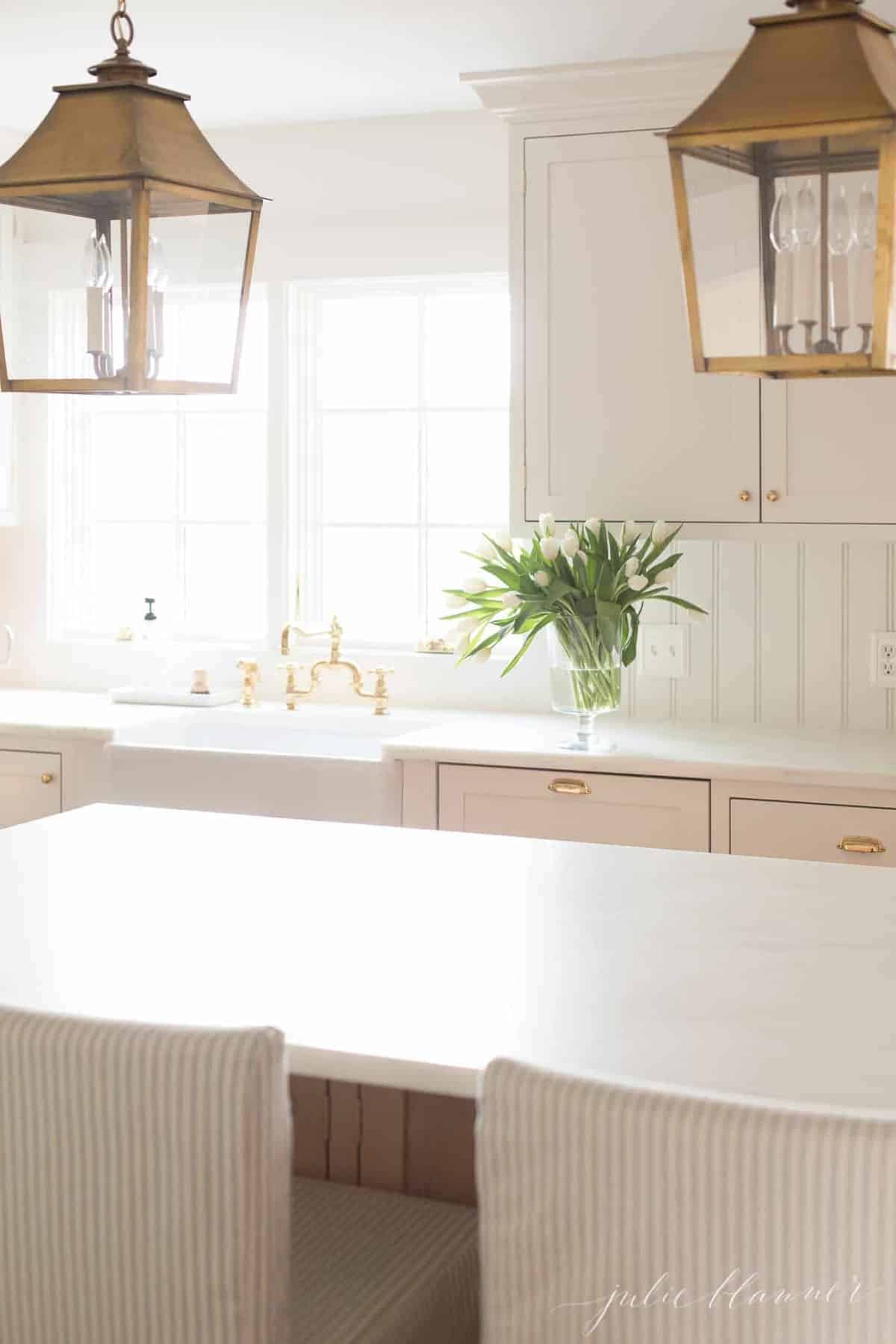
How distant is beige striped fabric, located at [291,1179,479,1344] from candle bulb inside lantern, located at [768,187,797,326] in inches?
38.6

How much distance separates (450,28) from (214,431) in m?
1.54

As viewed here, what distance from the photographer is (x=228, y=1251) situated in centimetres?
125

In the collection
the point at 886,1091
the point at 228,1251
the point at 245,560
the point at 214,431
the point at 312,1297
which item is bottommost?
the point at 312,1297

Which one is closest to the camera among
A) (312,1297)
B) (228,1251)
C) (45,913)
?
(228,1251)

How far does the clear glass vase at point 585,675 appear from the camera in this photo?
3.47 metres

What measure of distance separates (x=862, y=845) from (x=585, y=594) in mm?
813

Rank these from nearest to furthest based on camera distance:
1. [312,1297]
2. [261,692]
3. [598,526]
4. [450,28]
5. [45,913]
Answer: [312,1297], [45,913], [450,28], [598,526], [261,692]

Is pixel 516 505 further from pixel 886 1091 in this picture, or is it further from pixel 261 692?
pixel 886 1091

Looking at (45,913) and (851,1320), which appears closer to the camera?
(851,1320)

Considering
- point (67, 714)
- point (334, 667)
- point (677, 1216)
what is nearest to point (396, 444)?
point (334, 667)

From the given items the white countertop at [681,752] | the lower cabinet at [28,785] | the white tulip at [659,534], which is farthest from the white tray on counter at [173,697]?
the white tulip at [659,534]

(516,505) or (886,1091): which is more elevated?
(516,505)

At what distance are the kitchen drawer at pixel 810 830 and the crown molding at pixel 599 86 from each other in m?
1.52

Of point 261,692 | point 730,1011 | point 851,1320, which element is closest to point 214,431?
point 261,692
